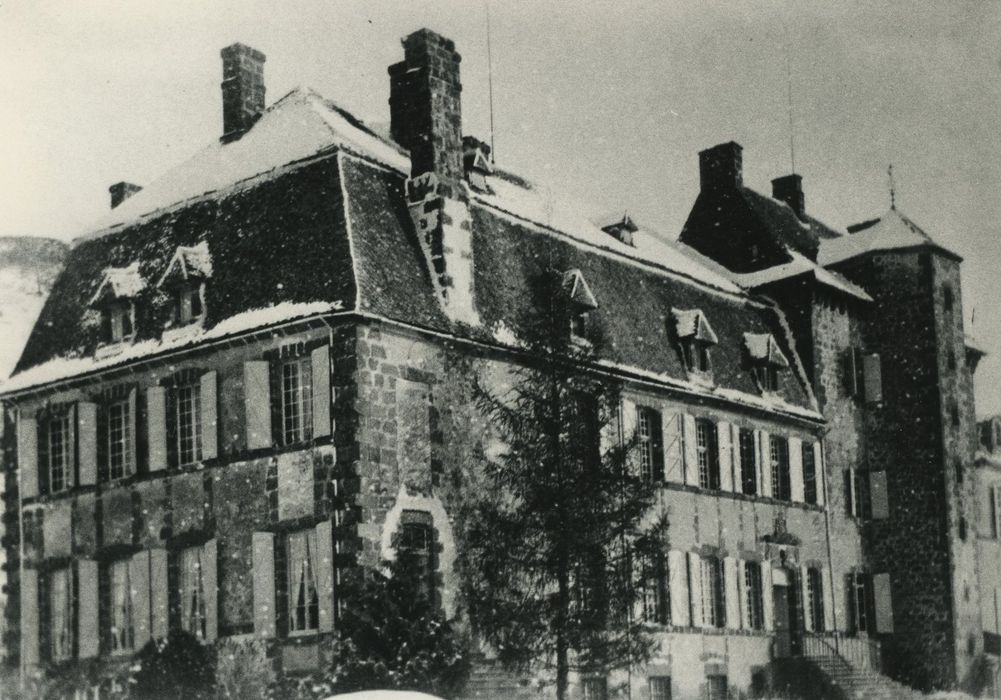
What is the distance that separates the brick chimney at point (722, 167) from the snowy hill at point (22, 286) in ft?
47.2

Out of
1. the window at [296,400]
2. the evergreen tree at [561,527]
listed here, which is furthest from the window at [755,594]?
the window at [296,400]

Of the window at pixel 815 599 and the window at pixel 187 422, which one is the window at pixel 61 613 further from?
the window at pixel 815 599

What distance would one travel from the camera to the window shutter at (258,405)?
1931 centimetres

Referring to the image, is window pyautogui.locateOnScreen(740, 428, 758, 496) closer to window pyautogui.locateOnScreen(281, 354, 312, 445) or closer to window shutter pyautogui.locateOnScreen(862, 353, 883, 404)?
window shutter pyautogui.locateOnScreen(862, 353, 883, 404)

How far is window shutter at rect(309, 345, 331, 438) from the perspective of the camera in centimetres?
1883

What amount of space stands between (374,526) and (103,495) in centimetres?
445

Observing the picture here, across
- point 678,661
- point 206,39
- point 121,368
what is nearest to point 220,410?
point 121,368

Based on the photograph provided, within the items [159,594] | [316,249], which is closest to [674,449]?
[316,249]

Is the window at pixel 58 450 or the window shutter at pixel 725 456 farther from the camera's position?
the window shutter at pixel 725 456

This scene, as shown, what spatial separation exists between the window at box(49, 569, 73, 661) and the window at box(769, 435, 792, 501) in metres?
12.3

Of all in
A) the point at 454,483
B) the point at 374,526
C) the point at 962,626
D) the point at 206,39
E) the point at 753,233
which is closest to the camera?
the point at 206,39

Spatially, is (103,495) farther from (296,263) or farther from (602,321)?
(602,321)

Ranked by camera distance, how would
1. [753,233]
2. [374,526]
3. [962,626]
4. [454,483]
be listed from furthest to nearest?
1. [753,233]
2. [962,626]
3. [454,483]
4. [374,526]

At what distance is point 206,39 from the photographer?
1616 centimetres
